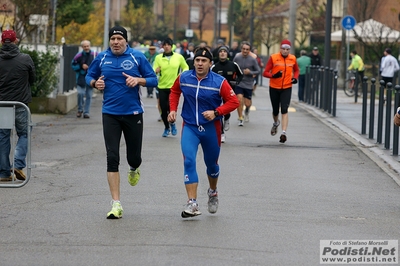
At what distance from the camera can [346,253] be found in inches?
303

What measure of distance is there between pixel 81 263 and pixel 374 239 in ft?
8.72

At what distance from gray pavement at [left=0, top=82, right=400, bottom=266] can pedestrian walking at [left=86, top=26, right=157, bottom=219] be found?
71 cm

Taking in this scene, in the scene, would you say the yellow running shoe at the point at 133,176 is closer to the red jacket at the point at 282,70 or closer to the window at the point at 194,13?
the red jacket at the point at 282,70

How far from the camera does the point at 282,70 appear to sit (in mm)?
17422

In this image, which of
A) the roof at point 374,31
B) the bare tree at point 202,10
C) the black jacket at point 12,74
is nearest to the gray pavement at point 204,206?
the black jacket at point 12,74

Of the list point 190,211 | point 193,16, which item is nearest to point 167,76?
point 190,211

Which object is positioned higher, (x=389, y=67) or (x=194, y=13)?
(x=194, y=13)

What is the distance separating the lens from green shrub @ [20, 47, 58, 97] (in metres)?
22.1

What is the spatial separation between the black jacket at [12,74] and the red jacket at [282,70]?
6.46m

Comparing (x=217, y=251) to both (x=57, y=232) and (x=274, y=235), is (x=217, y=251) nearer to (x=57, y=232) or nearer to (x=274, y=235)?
(x=274, y=235)

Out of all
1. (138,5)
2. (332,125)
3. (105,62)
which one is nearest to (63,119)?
(332,125)

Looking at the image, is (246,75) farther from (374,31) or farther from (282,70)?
(374,31)

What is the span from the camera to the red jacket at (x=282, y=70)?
17422 mm

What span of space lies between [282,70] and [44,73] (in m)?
7.08
